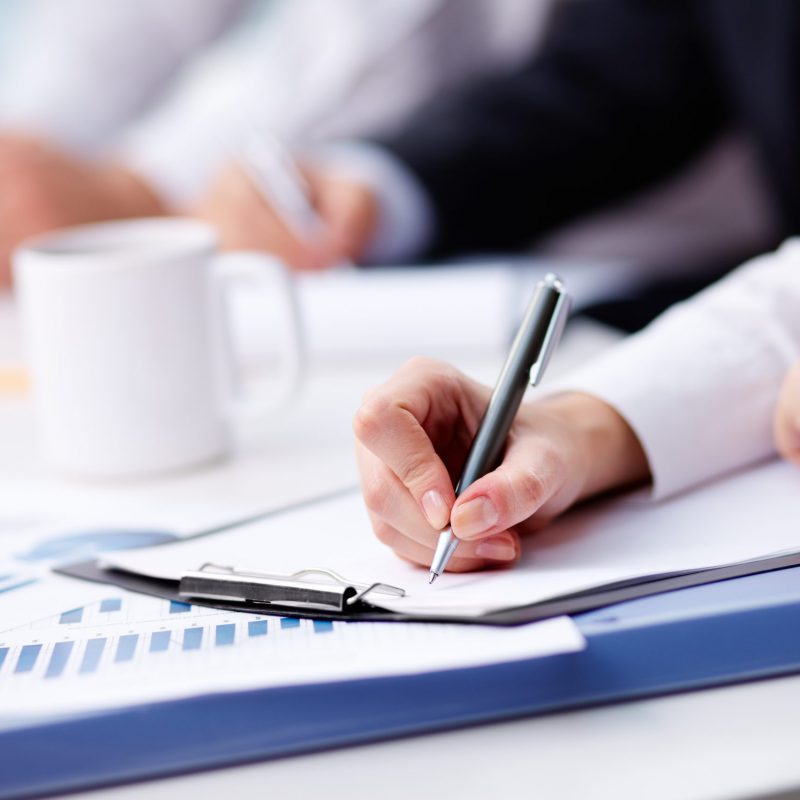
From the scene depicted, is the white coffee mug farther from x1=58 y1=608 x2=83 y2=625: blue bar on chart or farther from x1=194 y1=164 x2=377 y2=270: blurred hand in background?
x1=194 y1=164 x2=377 y2=270: blurred hand in background

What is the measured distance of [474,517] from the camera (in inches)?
12.8

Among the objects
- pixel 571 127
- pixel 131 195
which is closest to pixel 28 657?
pixel 131 195

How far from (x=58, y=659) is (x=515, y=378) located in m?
0.16

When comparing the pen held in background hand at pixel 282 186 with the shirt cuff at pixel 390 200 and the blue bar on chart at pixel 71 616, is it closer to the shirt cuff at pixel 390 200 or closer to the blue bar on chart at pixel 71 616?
the shirt cuff at pixel 390 200

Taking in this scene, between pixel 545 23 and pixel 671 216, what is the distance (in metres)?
0.33

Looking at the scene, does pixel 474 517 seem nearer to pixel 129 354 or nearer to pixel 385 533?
pixel 385 533

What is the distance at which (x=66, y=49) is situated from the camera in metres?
1.65

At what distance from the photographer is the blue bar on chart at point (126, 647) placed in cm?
30

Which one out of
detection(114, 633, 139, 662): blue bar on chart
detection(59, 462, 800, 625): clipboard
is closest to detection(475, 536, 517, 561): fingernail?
detection(59, 462, 800, 625): clipboard

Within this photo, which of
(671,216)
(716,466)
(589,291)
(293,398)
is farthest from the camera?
(671,216)

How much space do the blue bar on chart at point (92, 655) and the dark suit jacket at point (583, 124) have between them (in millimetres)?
885

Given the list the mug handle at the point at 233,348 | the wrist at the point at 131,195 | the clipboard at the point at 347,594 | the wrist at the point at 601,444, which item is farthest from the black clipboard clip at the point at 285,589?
the wrist at the point at 131,195

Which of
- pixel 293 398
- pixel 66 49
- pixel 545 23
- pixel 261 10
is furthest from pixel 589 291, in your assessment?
pixel 66 49

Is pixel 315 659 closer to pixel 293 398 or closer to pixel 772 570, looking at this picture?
pixel 772 570
